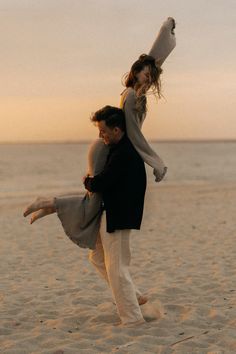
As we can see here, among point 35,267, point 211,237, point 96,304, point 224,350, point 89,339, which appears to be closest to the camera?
point 224,350

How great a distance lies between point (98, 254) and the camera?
15.9ft

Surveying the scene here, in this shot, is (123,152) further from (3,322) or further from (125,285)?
(3,322)

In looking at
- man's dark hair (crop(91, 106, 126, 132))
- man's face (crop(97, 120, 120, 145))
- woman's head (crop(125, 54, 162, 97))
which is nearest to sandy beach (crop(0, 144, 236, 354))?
man's face (crop(97, 120, 120, 145))

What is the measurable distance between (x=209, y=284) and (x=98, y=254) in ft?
6.05

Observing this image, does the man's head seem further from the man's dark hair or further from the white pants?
the white pants

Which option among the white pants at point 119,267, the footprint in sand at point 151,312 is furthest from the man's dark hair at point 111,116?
the footprint in sand at point 151,312

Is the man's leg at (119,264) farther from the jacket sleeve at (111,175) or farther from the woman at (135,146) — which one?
the jacket sleeve at (111,175)

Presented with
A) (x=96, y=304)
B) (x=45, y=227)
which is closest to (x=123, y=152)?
(x=96, y=304)

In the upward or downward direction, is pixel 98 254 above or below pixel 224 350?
above

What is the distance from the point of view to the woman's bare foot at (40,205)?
14.6ft

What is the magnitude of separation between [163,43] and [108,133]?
830 mm

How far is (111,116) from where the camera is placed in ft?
14.4

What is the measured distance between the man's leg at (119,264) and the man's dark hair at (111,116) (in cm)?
72

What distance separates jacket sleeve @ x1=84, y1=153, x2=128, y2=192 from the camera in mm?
4379
